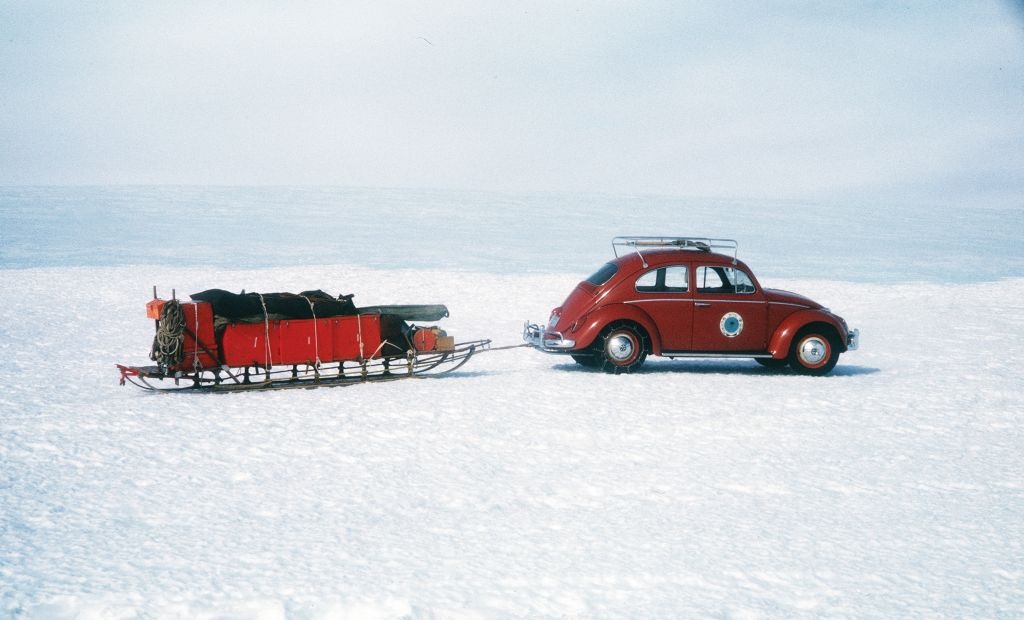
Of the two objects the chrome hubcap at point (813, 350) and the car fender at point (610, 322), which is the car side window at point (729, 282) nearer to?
the car fender at point (610, 322)

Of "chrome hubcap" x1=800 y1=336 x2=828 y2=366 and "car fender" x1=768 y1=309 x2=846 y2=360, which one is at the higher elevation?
"car fender" x1=768 y1=309 x2=846 y2=360

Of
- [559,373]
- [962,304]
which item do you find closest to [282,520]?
[559,373]

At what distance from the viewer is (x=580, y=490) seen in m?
6.55

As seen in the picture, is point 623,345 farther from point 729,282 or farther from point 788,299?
point 788,299

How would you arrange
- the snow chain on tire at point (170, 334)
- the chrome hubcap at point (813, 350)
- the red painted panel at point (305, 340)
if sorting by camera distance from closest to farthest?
the snow chain on tire at point (170, 334) < the red painted panel at point (305, 340) < the chrome hubcap at point (813, 350)

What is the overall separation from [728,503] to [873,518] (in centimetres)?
102

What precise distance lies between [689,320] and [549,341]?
74.7 inches

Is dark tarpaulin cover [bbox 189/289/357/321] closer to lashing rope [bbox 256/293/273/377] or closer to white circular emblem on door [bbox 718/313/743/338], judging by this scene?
lashing rope [bbox 256/293/273/377]

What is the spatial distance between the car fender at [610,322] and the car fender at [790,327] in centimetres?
159

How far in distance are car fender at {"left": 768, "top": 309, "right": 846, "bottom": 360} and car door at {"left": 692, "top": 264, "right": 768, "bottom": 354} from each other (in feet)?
0.49

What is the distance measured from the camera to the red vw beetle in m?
11.1

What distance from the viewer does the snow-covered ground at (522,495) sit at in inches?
189

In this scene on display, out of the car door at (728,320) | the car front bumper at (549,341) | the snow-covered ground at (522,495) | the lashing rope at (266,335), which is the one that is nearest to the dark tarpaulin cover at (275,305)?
the lashing rope at (266,335)

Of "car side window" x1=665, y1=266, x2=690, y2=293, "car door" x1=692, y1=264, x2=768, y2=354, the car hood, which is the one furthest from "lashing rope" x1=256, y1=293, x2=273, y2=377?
the car hood
